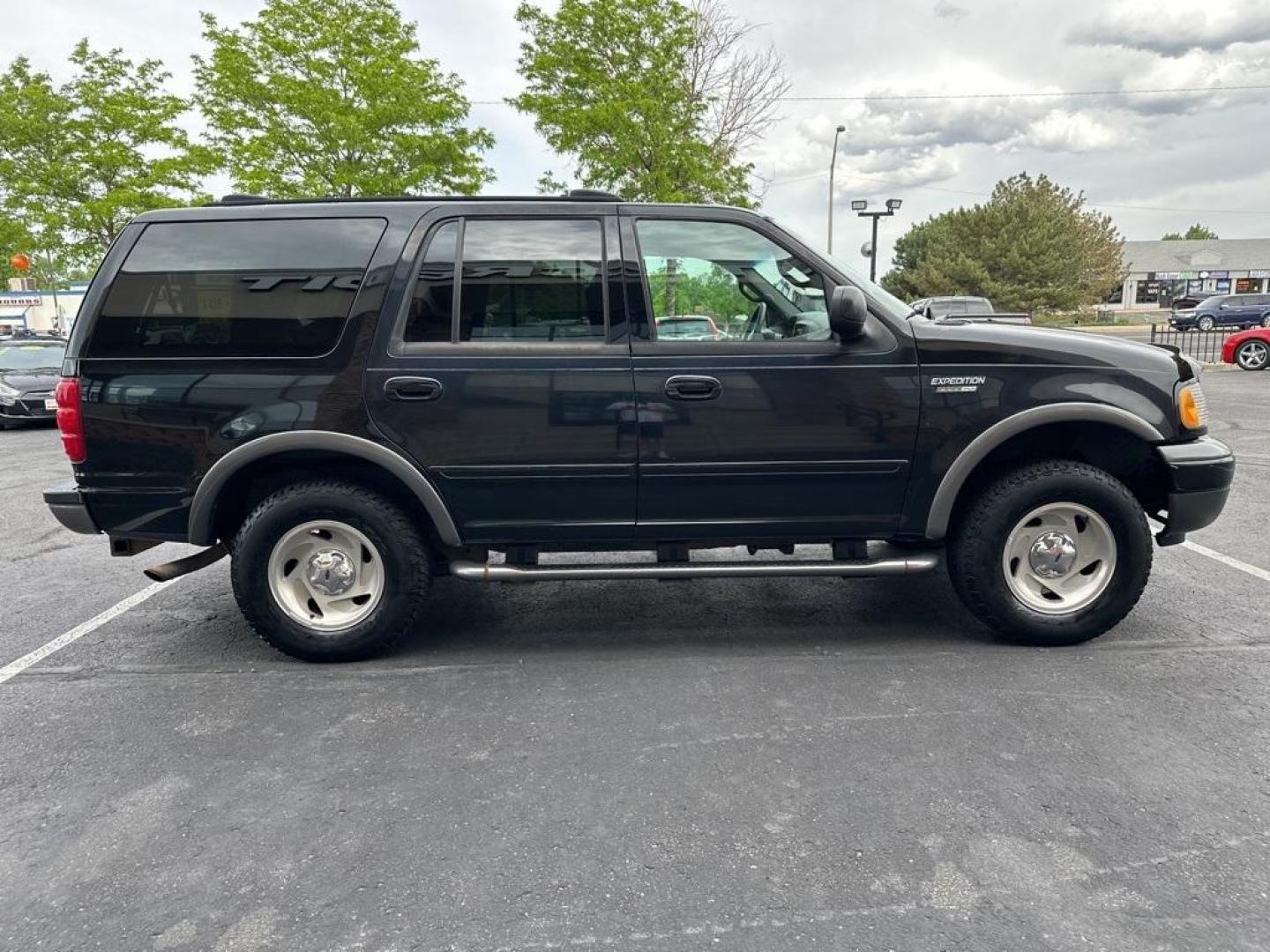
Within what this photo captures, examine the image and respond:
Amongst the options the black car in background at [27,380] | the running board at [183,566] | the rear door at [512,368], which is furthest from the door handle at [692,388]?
the black car in background at [27,380]

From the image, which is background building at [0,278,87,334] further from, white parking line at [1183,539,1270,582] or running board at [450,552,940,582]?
white parking line at [1183,539,1270,582]

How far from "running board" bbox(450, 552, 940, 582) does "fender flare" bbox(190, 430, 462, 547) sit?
1.43 ft

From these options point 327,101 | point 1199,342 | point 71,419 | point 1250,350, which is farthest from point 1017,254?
point 71,419

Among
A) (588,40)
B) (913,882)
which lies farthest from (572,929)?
(588,40)

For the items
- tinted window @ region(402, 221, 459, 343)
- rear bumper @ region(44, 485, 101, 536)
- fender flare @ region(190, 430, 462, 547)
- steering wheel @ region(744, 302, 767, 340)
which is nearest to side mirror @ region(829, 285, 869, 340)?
steering wheel @ region(744, 302, 767, 340)

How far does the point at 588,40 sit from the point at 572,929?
56.3 feet

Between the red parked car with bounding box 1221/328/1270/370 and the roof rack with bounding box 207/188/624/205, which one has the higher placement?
the roof rack with bounding box 207/188/624/205

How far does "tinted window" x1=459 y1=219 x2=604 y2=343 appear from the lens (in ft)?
11.6

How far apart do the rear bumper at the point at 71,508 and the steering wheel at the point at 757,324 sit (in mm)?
3090

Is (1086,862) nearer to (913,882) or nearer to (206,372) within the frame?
(913,882)

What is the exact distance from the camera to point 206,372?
3.48 metres

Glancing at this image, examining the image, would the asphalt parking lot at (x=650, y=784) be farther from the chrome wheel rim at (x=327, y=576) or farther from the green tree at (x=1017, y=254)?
the green tree at (x=1017, y=254)

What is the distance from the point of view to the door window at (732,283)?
361cm

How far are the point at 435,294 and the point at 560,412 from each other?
76cm
